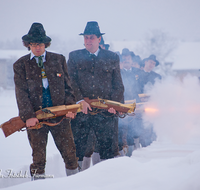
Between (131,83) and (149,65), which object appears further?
(149,65)

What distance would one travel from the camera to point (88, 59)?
4.63 meters

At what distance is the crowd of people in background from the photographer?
372 cm

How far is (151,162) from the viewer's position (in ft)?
12.2

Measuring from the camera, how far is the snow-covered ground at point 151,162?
283 cm

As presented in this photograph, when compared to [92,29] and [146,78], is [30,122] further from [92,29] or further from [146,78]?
[146,78]


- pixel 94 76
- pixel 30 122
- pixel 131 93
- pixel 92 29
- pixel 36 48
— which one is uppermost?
pixel 92 29

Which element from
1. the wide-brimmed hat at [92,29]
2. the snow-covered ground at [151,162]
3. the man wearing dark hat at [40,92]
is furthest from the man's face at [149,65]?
the man wearing dark hat at [40,92]

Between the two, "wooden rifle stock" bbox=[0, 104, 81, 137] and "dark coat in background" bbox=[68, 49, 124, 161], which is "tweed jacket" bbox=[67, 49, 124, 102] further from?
"wooden rifle stock" bbox=[0, 104, 81, 137]

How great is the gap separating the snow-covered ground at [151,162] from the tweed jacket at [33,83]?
1.04m

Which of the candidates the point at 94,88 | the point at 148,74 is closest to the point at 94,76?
the point at 94,88

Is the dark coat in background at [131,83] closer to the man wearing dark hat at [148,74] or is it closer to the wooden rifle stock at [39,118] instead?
the man wearing dark hat at [148,74]

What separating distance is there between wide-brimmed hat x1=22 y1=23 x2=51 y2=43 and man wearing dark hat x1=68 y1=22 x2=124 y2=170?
92cm

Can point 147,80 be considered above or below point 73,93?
below

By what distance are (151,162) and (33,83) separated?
1.99m
